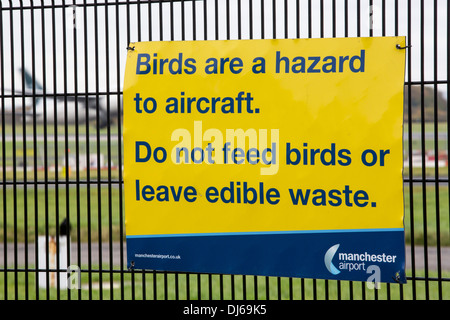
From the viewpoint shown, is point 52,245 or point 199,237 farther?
point 52,245

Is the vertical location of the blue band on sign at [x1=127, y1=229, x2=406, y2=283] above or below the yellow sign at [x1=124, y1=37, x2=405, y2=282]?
below

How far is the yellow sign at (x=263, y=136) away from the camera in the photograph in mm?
3770

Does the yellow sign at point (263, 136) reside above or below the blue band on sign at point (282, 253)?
above

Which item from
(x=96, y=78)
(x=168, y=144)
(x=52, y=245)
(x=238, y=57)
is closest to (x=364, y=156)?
(x=238, y=57)

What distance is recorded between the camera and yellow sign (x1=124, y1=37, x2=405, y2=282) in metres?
3.77

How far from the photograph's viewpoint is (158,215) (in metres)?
4.06

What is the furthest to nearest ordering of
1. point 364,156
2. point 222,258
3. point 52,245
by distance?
point 52,245 → point 222,258 → point 364,156

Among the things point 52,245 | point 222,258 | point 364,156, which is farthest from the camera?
point 52,245

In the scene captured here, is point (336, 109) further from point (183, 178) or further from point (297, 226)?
point (183, 178)

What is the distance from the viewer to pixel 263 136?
388 cm

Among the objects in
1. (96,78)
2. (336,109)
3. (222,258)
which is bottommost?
(222,258)

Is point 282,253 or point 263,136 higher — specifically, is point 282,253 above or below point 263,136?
below

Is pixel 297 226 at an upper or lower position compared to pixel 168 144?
lower
